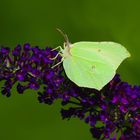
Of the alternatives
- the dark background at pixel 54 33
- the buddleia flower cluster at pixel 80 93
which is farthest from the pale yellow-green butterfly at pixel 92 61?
the dark background at pixel 54 33

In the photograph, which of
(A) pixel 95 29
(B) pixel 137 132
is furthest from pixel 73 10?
(B) pixel 137 132

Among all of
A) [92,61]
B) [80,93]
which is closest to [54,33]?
[92,61]

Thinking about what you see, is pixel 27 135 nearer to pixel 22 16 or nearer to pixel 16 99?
pixel 16 99

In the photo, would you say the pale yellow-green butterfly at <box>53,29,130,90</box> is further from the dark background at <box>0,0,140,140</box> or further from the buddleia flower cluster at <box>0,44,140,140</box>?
the dark background at <box>0,0,140,140</box>

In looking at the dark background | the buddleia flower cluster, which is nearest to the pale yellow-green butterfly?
the buddleia flower cluster

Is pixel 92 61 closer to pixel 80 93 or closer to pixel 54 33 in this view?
pixel 80 93

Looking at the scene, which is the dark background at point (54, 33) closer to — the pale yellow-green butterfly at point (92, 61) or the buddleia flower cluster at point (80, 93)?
the pale yellow-green butterfly at point (92, 61)
